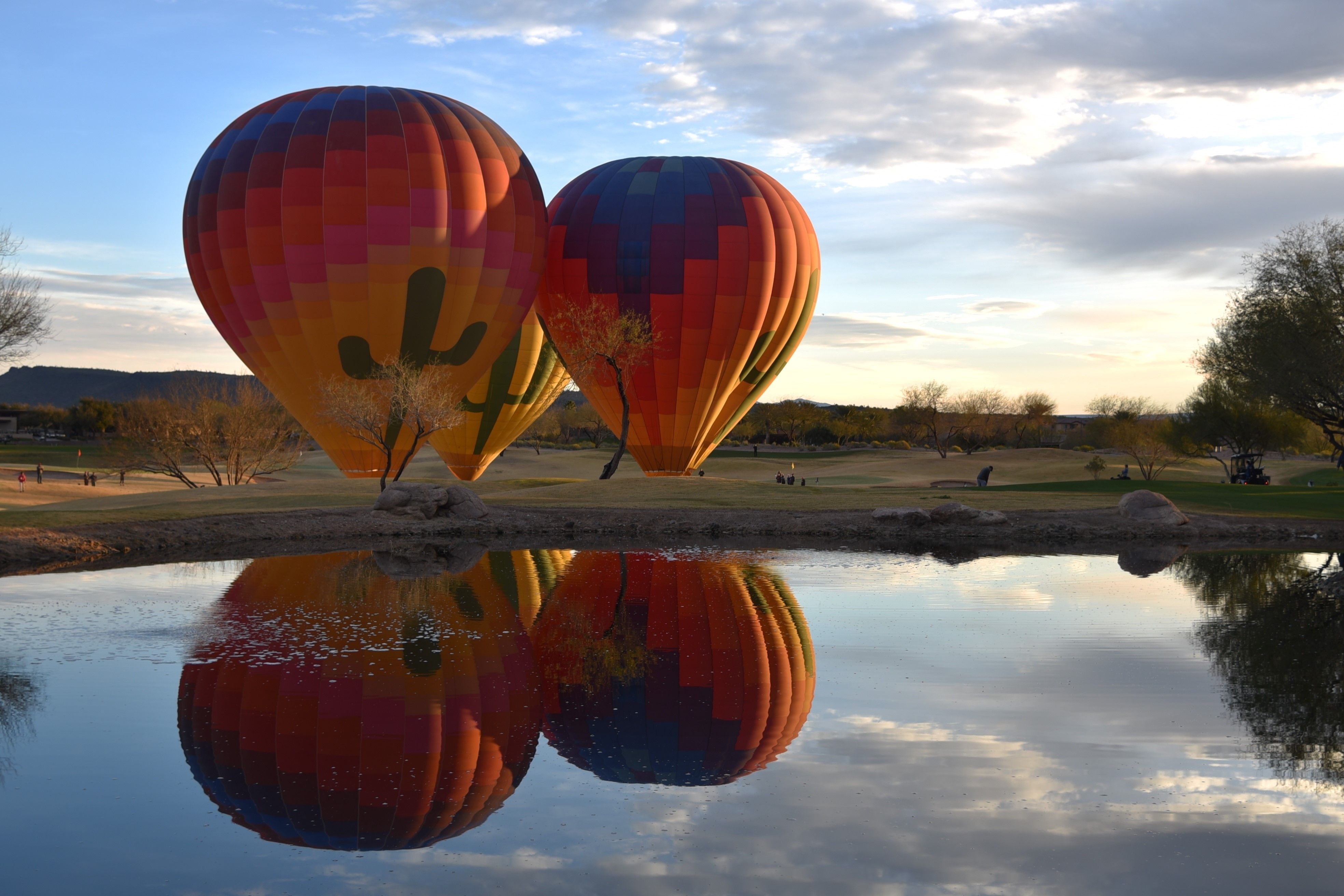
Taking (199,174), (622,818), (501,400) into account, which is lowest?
(622,818)

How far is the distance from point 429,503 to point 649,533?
5339 millimetres

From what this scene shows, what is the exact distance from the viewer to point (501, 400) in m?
40.6

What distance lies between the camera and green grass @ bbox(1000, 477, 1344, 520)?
31641mm

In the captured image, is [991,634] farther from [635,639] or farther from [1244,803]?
[1244,803]

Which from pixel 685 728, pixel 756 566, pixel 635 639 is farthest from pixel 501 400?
pixel 685 728

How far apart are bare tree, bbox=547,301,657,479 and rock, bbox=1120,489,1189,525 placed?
1512 cm

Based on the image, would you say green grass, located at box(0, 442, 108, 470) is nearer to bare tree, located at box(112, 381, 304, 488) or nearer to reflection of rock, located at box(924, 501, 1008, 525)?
bare tree, located at box(112, 381, 304, 488)

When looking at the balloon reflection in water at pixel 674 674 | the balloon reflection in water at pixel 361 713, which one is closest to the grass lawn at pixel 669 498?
the balloon reflection in water at pixel 674 674

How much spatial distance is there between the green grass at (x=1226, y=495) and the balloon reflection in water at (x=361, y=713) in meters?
23.4

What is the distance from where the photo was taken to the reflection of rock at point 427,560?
1998cm

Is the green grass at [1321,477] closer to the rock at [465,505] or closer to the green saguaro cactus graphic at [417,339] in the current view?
the green saguaro cactus graphic at [417,339]

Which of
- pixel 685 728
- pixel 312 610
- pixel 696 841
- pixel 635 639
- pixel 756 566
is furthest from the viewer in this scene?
pixel 756 566

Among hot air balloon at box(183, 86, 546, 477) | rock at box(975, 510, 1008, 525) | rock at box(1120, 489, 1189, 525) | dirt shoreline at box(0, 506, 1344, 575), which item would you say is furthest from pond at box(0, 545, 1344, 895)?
hot air balloon at box(183, 86, 546, 477)

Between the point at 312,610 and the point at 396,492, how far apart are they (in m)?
12.1
